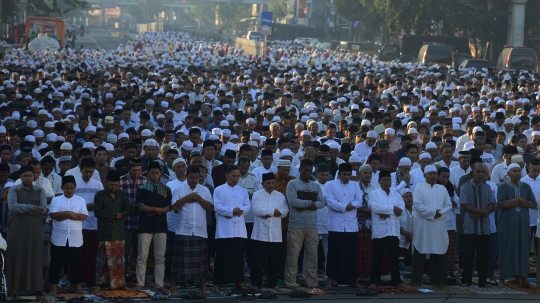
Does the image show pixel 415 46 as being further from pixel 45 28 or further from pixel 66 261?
pixel 66 261

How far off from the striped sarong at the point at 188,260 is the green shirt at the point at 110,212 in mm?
658

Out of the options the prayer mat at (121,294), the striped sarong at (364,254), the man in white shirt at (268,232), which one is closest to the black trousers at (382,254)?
the striped sarong at (364,254)

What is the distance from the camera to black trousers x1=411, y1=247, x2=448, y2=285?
1107 centimetres

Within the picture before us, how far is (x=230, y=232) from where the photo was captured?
423 inches

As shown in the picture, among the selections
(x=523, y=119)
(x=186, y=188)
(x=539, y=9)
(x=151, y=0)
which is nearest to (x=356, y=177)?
(x=186, y=188)

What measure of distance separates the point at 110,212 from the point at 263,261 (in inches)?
70.4

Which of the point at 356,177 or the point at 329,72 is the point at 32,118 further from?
the point at 329,72

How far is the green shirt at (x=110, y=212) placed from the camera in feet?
33.7

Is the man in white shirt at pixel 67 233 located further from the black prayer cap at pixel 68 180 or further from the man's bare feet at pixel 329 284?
the man's bare feet at pixel 329 284

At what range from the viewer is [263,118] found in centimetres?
1850

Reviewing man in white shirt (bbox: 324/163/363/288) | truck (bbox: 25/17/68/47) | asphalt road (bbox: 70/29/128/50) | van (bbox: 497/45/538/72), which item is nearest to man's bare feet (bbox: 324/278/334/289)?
man in white shirt (bbox: 324/163/363/288)

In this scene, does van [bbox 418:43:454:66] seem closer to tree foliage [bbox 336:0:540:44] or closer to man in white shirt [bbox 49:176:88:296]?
tree foliage [bbox 336:0:540:44]

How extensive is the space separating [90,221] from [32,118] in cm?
674

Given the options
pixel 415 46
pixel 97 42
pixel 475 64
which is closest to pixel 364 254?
pixel 475 64
